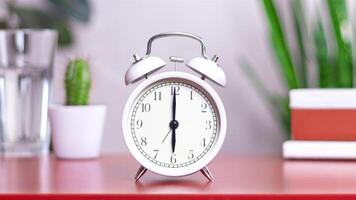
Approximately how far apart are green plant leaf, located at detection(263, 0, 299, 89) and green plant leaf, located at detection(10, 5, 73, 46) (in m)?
0.46

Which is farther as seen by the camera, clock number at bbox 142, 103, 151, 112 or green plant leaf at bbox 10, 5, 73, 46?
green plant leaf at bbox 10, 5, 73, 46

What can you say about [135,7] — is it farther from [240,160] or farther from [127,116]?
[127,116]

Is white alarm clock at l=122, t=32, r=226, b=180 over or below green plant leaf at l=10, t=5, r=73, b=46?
below

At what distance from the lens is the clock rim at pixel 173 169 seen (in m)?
0.98

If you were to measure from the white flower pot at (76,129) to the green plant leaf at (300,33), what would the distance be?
1.48 ft

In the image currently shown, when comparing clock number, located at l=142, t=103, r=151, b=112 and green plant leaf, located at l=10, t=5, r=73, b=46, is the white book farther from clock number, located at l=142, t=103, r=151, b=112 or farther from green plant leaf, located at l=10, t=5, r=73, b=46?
green plant leaf, located at l=10, t=5, r=73, b=46

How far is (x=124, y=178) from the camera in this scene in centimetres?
103

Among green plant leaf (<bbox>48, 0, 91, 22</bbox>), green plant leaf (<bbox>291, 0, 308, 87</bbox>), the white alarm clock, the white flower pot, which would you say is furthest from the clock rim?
green plant leaf (<bbox>48, 0, 91, 22</bbox>)

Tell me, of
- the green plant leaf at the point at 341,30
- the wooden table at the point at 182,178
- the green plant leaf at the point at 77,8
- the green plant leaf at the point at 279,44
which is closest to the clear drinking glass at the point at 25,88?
the wooden table at the point at 182,178

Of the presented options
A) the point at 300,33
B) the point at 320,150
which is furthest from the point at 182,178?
the point at 300,33

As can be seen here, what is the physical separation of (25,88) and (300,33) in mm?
547

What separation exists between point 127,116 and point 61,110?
0.31 m

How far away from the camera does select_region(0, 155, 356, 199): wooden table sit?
896 millimetres

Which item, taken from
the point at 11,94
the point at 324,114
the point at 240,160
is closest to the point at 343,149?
the point at 324,114
